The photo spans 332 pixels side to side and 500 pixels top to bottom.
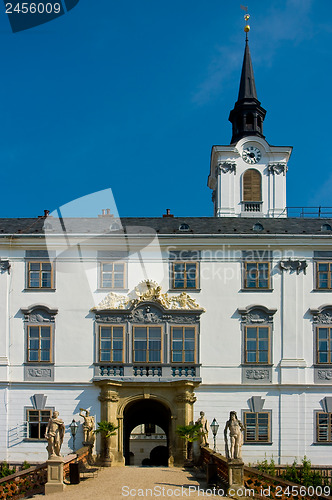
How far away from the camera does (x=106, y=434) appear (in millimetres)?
31797

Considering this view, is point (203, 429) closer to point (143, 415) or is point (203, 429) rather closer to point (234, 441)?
point (234, 441)

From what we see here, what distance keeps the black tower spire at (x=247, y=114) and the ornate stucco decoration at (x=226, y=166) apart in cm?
212

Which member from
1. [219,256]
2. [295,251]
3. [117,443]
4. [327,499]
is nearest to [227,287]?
[219,256]

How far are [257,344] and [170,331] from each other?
4018 mm

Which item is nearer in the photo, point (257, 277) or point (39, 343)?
point (39, 343)

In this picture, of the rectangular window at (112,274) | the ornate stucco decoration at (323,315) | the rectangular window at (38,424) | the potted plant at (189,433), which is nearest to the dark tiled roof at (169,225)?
the rectangular window at (112,274)

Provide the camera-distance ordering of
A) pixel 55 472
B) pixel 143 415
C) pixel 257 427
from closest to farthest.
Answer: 1. pixel 55 472
2. pixel 257 427
3. pixel 143 415

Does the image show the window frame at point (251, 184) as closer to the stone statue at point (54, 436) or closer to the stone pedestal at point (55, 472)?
the stone statue at point (54, 436)

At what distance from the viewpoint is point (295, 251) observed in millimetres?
34312

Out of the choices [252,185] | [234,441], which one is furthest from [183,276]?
[234,441]

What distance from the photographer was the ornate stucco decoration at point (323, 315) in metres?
33.8

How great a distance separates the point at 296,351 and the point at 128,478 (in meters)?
10.6

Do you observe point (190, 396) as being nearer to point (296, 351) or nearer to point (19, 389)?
point (296, 351)
